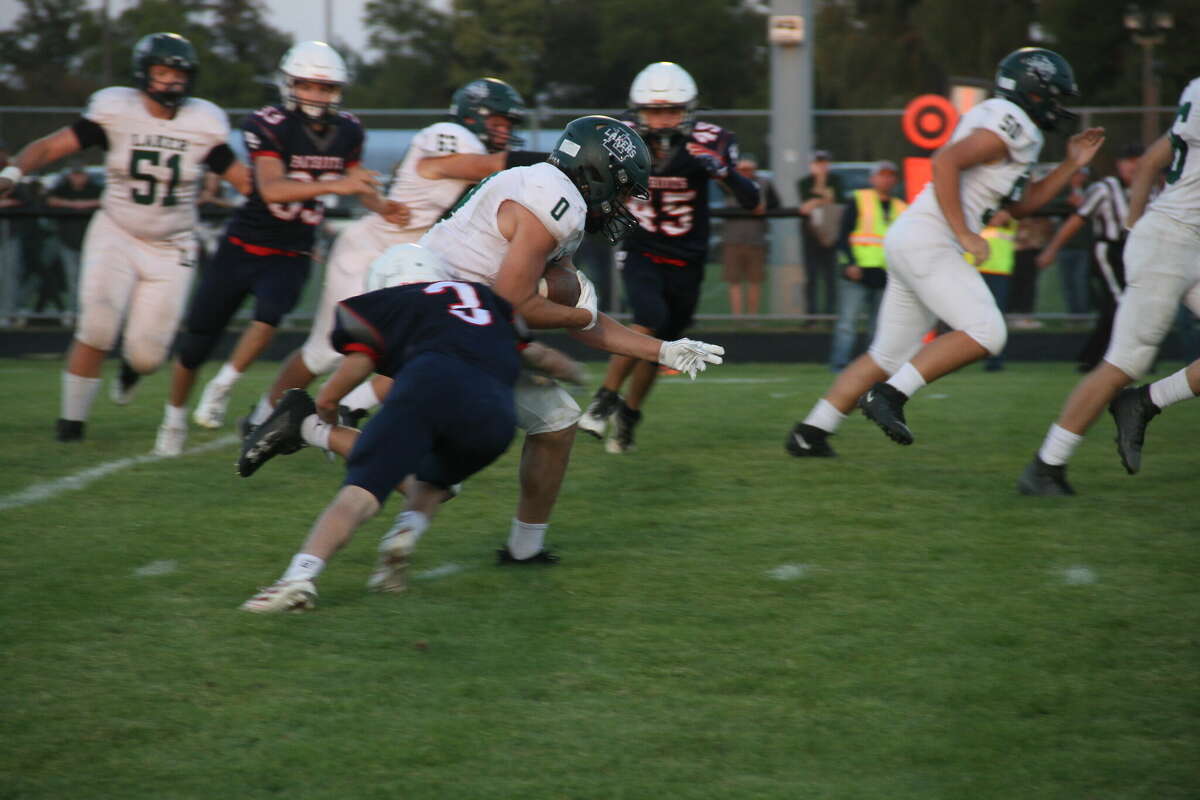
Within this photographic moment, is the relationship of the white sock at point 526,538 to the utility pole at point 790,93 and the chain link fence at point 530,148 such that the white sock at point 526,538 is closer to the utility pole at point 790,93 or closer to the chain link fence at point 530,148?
the chain link fence at point 530,148

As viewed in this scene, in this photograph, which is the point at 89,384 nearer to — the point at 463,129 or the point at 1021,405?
the point at 463,129

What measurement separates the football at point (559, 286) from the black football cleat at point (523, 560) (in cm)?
83

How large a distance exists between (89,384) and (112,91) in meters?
1.45

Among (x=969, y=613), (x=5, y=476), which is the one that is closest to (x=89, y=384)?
(x=5, y=476)

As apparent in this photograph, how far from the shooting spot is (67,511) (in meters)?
5.20

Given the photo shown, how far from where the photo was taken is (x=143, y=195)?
6.66m

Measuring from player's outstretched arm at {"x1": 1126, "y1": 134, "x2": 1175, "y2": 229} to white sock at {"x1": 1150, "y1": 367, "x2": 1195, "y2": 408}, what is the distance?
2.20 feet

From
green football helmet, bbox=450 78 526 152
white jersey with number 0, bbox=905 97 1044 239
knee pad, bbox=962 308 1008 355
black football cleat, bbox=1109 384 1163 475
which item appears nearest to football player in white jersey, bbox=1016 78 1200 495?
black football cleat, bbox=1109 384 1163 475

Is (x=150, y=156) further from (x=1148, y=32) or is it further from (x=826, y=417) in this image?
(x=1148, y=32)

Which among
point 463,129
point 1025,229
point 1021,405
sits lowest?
point 1021,405

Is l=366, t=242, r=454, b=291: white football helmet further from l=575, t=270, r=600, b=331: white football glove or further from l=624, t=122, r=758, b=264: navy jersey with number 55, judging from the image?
l=624, t=122, r=758, b=264: navy jersey with number 55

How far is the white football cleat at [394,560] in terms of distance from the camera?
3.98m

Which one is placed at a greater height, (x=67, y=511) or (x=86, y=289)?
(x=86, y=289)

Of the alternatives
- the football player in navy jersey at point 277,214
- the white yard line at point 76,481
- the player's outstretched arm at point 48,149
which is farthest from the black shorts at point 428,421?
the player's outstretched arm at point 48,149
